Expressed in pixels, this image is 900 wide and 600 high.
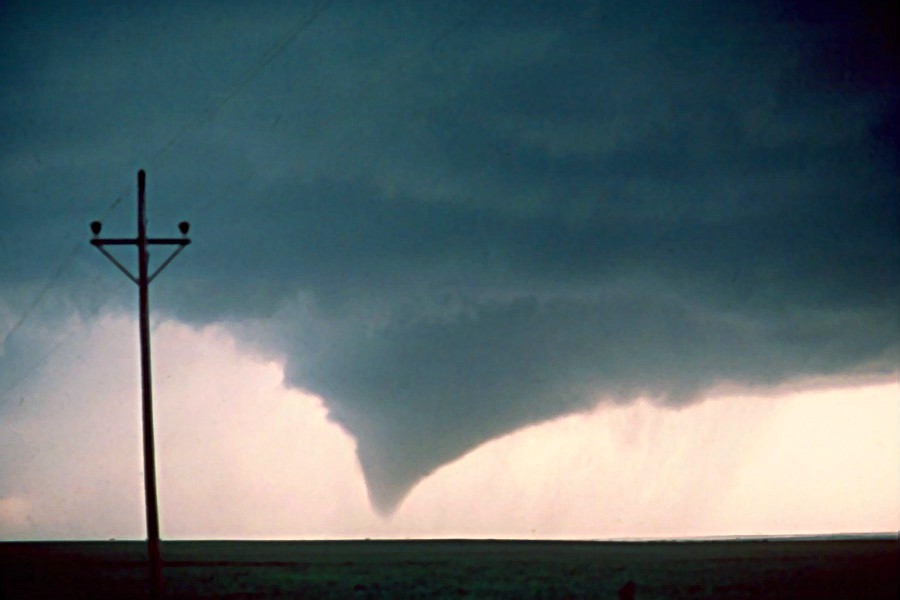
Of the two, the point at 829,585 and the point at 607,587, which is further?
the point at 607,587

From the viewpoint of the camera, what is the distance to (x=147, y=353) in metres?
29.1

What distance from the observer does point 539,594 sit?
58656 mm

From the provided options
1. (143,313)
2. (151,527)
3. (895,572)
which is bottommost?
(895,572)

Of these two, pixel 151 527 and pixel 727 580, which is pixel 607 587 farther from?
pixel 151 527

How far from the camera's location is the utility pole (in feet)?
93.1

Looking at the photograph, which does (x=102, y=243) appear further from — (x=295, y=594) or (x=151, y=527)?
(x=295, y=594)

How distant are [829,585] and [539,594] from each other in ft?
50.3

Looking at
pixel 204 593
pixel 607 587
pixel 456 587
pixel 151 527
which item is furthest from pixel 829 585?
pixel 151 527

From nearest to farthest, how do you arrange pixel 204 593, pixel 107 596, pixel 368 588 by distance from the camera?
Result: pixel 107 596 < pixel 204 593 < pixel 368 588

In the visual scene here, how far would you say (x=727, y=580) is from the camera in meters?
76.8

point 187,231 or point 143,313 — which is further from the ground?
point 187,231

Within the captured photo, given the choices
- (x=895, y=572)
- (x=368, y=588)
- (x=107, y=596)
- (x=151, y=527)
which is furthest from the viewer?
(x=895, y=572)

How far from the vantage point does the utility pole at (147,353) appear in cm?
2838

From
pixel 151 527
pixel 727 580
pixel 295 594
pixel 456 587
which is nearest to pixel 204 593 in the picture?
pixel 295 594
